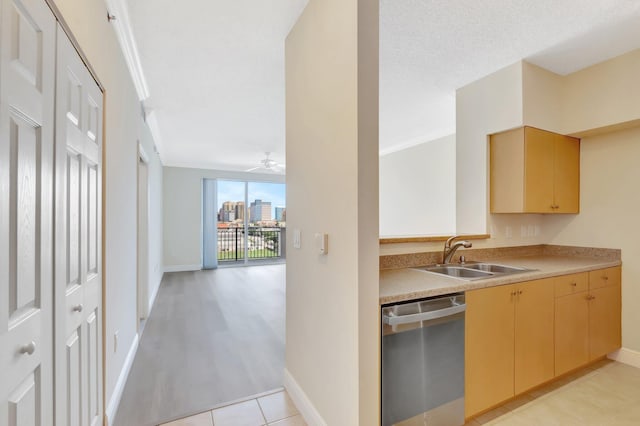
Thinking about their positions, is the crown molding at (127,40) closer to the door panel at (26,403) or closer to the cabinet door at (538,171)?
the door panel at (26,403)

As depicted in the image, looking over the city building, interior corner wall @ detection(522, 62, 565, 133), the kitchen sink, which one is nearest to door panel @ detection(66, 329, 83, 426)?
the kitchen sink

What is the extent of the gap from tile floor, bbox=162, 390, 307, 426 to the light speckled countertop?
1056mm

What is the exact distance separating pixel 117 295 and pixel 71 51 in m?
1.58

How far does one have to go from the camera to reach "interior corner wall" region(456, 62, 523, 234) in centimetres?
258

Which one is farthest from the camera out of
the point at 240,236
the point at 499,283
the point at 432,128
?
the point at 240,236

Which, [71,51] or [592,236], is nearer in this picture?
[71,51]

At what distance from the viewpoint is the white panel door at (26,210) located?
0.79 meters

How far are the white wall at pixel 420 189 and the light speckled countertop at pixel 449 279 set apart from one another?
6.22 ft

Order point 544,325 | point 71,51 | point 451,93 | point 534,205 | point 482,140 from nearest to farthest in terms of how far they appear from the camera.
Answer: point 71,51 < point 544,325 < point 534,205 < point 482,140 < point 451,93

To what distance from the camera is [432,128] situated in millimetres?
4426

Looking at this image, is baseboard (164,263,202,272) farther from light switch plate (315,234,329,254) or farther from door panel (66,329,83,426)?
light switch plate (315,234,329,254)

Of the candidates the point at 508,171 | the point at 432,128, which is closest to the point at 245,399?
the point at 508,171

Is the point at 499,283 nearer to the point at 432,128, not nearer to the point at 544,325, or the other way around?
the point at 544,325

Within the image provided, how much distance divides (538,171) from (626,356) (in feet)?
5.84
